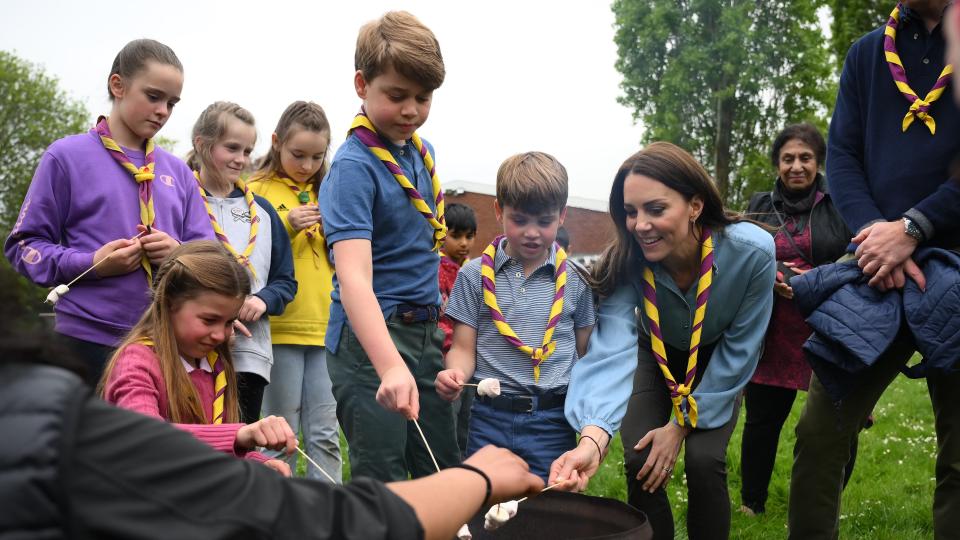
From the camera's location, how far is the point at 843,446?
3.35 m

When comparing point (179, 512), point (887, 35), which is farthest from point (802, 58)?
point (179, 512)

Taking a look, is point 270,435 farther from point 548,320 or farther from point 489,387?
point 548,320

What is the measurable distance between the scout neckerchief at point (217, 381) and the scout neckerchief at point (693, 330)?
5.33 ft

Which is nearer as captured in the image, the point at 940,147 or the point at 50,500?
the point at 50,500

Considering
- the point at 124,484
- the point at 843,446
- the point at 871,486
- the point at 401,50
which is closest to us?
the point at 124,484

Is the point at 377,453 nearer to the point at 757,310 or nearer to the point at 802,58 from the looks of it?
the point at 757,310

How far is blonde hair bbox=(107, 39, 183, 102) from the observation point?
3.80m

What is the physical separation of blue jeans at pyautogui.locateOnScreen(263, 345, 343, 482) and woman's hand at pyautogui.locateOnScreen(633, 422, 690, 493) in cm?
162

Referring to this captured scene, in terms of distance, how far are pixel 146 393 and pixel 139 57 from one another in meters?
1.61

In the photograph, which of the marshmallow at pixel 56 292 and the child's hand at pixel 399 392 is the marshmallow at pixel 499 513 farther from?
the marshmallow at pixel 56 292

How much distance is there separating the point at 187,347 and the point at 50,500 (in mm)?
1991

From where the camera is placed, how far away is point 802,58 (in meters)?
33.7

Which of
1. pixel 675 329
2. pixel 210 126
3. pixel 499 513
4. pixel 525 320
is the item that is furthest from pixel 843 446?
pixel 210 126

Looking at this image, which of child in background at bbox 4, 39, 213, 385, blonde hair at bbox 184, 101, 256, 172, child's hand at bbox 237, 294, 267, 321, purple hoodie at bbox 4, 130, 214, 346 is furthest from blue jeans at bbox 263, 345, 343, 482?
blonde hair at bbox 184, 101, 256, 172
